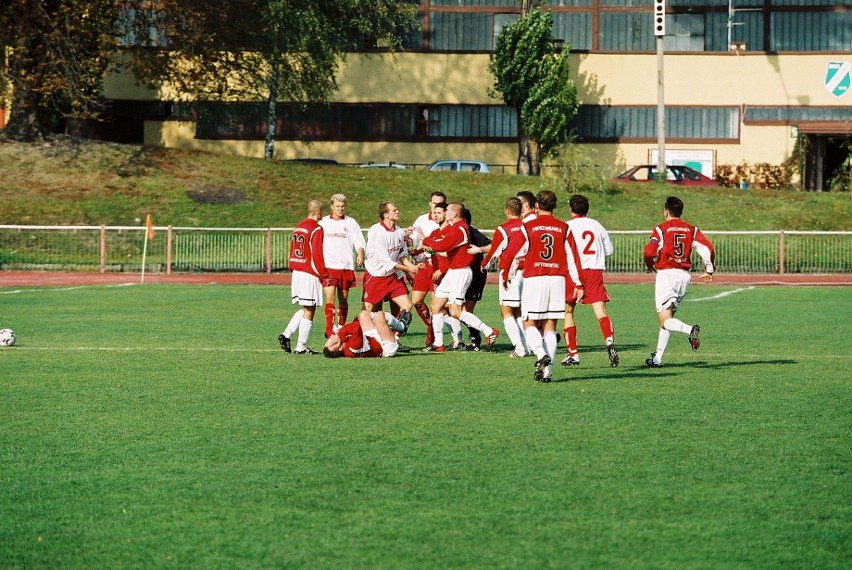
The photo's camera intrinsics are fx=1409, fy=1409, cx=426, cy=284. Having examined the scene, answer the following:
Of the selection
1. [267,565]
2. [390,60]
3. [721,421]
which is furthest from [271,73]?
[267,565]

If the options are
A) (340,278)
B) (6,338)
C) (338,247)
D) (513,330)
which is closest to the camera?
(513,330)

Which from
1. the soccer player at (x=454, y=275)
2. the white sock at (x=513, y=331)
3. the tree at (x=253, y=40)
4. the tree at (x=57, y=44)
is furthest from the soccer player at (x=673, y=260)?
the tree at (x=253, y=40)

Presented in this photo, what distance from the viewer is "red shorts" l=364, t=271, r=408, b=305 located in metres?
16.6

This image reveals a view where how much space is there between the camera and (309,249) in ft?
55.3

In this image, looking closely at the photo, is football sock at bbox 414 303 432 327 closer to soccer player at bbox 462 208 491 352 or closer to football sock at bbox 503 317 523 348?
soccer player at bbox 462 208 491 352

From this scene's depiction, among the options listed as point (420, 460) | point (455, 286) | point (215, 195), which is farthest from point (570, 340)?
point (215, 195)

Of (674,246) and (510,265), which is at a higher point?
(674,246)

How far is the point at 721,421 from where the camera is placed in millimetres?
11148

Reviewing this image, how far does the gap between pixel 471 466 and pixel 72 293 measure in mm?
20864

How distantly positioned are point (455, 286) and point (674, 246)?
3.22m

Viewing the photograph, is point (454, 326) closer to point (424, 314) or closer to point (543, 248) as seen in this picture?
point (424, 314)

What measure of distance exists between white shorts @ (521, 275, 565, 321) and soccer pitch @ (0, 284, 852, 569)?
2.33ft

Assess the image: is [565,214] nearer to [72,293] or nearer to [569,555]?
[72,293]

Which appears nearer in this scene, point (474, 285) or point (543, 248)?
point (543, 248)
